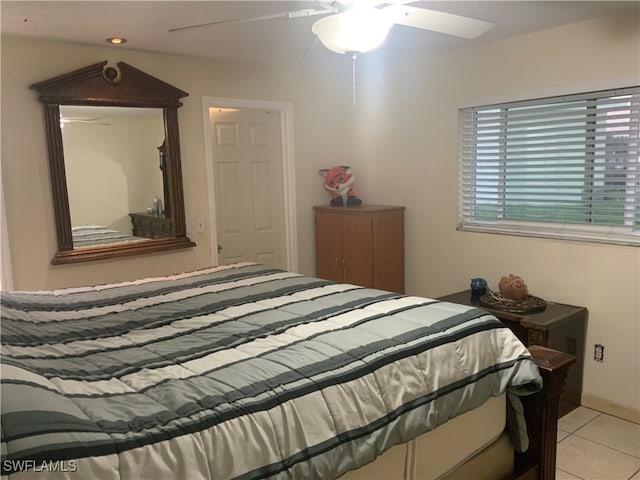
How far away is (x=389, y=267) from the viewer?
4.21 m

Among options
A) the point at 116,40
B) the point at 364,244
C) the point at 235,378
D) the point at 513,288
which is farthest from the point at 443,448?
the point at 116,40

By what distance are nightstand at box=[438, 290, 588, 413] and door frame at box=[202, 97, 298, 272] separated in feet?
6.11

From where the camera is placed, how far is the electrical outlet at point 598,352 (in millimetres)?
3211

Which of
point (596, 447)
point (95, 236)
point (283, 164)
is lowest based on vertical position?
point (596, 447)

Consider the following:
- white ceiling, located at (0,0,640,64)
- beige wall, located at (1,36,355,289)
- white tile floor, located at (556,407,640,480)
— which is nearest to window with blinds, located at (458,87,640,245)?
white ceiling, located at (0,0,640,64)

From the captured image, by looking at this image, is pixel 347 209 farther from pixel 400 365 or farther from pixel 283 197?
pixel 400 365

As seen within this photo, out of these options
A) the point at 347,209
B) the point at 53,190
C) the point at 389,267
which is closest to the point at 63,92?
the point at 53,190

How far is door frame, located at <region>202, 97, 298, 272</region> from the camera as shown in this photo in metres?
3.92

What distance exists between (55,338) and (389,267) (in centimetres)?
→ 286

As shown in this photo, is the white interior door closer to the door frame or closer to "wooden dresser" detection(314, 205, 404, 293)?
the door frame

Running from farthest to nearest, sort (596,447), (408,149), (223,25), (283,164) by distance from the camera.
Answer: (283,164)
(408,149)
(223,25)
(596,447)

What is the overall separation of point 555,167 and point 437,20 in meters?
1.64

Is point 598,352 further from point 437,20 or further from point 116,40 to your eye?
point 116,40

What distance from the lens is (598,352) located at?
3229 mm
